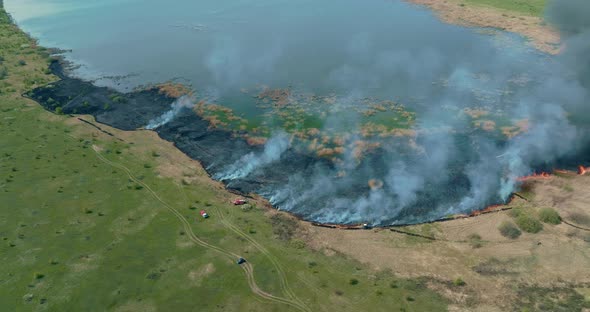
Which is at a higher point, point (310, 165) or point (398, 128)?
point (398, 128)

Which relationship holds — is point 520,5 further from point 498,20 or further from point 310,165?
point 310,165

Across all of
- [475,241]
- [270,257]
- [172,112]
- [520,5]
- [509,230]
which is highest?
[520,5]

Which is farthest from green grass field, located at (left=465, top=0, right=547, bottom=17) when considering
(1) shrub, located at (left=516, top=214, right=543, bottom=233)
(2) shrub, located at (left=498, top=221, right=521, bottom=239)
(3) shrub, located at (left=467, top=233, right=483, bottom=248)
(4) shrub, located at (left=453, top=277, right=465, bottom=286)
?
(4) shrub, located at (left=453, top=277, right=465, bottom=286)

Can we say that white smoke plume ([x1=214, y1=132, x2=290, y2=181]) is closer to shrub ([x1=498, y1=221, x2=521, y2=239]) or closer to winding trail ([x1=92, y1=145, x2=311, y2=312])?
winding trail ([x1=92, y1=145, x2=311, y2=312])

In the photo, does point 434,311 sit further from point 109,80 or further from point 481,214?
point 109,80

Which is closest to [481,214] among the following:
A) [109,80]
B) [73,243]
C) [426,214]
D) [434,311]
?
[426,214]

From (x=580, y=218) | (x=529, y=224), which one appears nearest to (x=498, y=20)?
(x=580, y=218)
